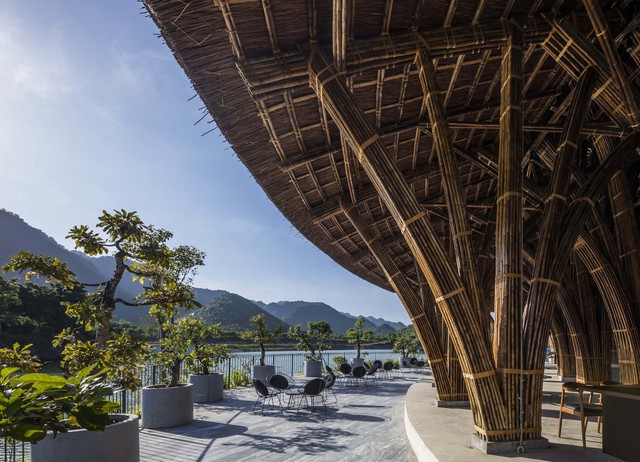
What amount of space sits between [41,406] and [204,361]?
8.51 m

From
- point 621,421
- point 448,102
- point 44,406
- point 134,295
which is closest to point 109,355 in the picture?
point 44,406

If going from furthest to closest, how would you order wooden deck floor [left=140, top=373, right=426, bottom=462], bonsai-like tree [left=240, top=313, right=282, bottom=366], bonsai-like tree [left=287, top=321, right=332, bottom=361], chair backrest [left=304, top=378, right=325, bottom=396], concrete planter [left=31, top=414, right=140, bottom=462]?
bonsai-like tree [left=287, top=321, right=332, bottom=361] → bonsai-like tree [left=240, top=313, right=282, bottom=366] → chair backrest [left=304, top=378, right=325, bottom=396] → wooden deck floor [left=140, top=373, right=426, bottom=462] → concrete planter [left=31, top=414, right=140, bottom=462]

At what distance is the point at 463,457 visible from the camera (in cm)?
382

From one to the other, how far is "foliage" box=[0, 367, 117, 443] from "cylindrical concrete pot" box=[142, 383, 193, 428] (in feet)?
19.5

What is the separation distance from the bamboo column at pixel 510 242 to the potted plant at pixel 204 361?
21.4 feet

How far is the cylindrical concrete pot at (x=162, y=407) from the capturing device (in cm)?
687

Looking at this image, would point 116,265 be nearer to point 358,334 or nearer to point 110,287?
point 110,287

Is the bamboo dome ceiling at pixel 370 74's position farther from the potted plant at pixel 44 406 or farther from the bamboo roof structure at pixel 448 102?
the potted plant at pixel 44 406

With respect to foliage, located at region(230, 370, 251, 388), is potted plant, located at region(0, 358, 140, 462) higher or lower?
higher

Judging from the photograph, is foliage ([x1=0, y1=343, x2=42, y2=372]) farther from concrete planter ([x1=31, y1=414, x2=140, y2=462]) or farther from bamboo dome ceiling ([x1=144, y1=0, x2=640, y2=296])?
bamboo dome ceiling ([x1=144, y1=0, x2=640, y2=296])

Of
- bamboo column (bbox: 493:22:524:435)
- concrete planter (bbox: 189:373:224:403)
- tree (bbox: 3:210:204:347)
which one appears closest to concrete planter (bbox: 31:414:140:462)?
tree (bbox: 3:210:204:347)

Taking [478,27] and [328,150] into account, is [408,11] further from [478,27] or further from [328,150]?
[328,150]

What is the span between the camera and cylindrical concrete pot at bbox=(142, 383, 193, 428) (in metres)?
6.87

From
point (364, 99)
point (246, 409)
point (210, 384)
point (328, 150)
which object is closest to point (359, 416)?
point (246, 409)
